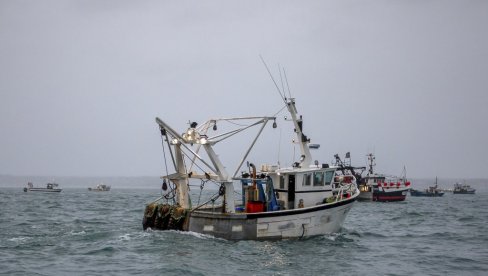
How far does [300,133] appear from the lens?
98.3ft

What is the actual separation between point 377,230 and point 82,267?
73.6 feet

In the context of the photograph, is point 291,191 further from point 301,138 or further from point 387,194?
point 387,194

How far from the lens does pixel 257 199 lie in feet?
91.7

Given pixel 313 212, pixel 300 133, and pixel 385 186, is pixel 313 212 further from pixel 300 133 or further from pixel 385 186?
pixel 385 186

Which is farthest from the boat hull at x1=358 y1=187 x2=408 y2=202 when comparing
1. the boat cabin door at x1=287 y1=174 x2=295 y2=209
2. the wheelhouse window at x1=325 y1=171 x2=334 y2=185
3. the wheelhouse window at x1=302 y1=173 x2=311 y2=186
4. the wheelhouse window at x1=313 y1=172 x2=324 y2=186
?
the boat cabin door at x1=287 y1=174 x2=295 y2=209

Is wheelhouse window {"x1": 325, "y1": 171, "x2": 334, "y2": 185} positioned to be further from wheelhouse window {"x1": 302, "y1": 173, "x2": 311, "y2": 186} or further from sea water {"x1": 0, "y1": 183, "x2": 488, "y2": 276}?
sea water {"x1": 0, "y1": 183, "x2": 488, "y2": 276}

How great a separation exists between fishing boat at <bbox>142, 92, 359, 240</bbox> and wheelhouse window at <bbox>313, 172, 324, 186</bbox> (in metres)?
0.04

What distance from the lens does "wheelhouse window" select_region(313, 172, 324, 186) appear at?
29.3 metres

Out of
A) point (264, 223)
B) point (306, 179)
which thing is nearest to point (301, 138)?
point (306, 179)

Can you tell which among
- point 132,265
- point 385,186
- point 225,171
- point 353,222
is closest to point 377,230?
point 353,222

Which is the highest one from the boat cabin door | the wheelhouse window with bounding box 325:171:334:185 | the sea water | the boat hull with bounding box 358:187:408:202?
the wheelhouse window with bounding box 325:171:334:185

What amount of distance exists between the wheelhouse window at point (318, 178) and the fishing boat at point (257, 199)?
0.04 meters

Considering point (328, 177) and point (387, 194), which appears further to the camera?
point (387, 194)

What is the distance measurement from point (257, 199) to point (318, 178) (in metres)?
3.85
